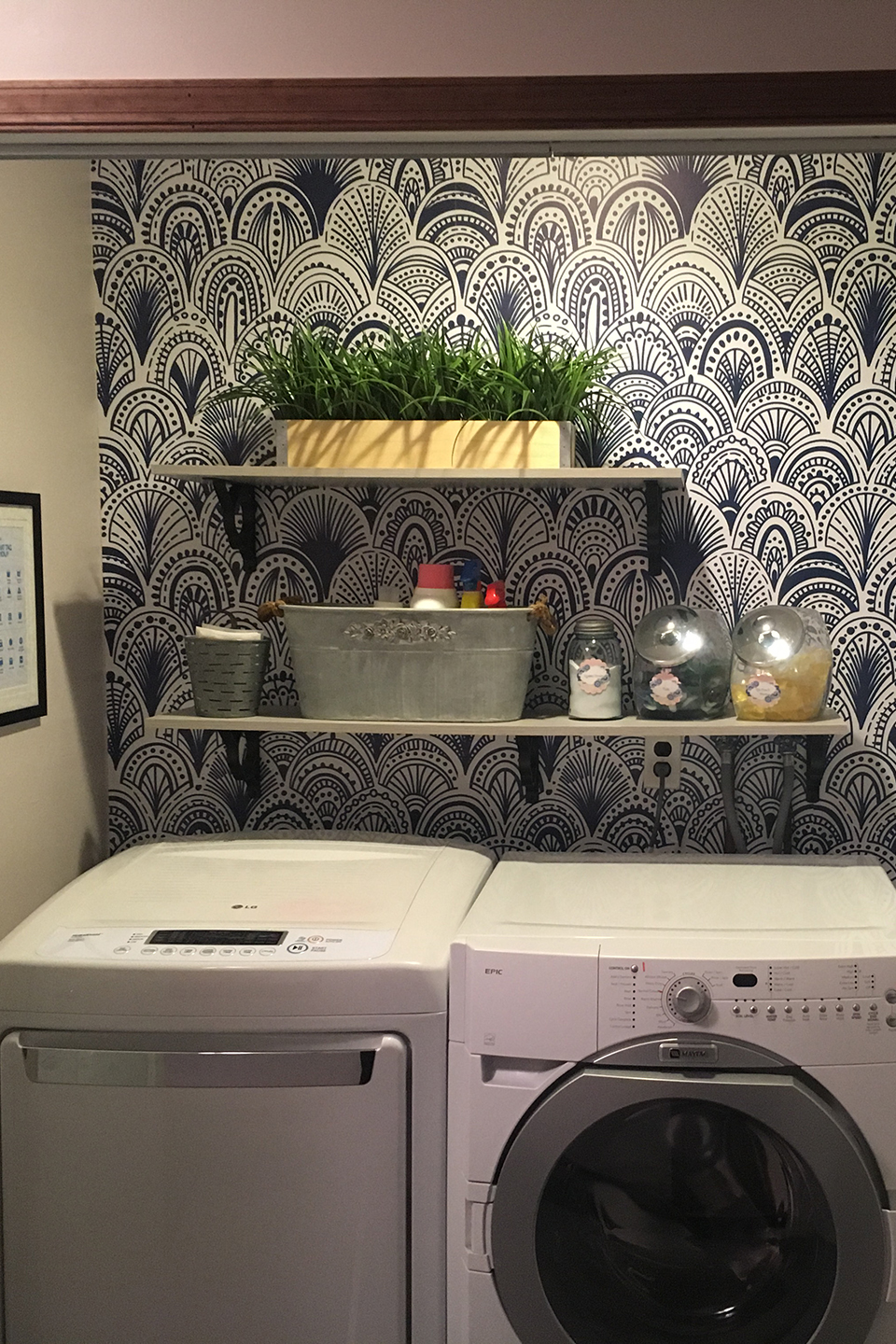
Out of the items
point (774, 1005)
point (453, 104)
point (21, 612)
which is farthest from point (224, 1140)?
point (453, 104)

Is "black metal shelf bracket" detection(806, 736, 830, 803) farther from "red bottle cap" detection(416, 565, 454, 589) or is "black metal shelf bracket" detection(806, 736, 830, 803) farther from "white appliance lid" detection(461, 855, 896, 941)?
"red bottle cap" detection(416, 565, 454, 589)

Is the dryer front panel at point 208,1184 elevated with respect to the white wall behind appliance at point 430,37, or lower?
lower

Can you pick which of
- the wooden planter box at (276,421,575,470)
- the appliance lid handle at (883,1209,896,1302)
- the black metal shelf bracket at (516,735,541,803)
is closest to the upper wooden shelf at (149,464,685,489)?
the wooden planter box at (276,421,575,470)

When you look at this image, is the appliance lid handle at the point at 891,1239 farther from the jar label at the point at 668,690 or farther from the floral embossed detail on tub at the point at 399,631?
the floral embossed detail on tub at the point at 399,631

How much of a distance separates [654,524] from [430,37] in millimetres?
1156

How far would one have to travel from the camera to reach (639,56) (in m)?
1.24


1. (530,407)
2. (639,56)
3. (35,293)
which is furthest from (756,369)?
(35,293)

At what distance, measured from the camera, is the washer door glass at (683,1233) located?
176cm

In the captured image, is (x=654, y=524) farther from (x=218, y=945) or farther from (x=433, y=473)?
(x=218, y=945)

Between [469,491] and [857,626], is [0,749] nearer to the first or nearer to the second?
[469,491]

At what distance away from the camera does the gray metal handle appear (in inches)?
69.1

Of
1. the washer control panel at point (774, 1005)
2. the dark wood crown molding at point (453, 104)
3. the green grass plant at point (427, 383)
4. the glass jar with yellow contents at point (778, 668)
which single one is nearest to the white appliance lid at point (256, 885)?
the washer control panel at point (774, 1005)

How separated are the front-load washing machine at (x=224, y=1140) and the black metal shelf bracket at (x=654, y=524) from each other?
0.87 metres

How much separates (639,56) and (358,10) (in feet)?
0.94
